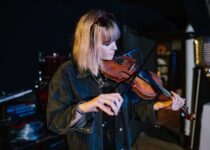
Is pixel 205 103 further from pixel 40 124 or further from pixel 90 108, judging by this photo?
pixel 90 108

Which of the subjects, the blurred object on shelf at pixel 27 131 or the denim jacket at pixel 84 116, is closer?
the denim jacket at pixel 84 116

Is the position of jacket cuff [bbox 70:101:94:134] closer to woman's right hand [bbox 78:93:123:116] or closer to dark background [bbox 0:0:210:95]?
woman's right hand [bbox 78:93:123:116]

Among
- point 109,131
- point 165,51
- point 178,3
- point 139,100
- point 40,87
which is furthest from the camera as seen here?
point 165,51

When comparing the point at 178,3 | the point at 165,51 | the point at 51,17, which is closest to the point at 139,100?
the point at 51,17

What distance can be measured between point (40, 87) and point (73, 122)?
1840 mm

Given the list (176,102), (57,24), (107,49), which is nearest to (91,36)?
(107,49)

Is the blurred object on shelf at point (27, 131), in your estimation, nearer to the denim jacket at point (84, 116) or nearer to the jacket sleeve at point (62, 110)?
the denim jacket at point (84, 116)

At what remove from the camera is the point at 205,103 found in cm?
324

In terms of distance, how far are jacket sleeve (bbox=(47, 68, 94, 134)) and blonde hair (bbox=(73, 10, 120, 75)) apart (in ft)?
0.38

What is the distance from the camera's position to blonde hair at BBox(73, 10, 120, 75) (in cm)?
128

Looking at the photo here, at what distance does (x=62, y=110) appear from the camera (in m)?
1.23

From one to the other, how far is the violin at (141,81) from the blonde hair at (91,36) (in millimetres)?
118

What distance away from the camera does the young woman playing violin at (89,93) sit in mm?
1231

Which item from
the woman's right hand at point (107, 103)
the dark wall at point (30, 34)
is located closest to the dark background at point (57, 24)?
the dark wall at point (30, 34)
